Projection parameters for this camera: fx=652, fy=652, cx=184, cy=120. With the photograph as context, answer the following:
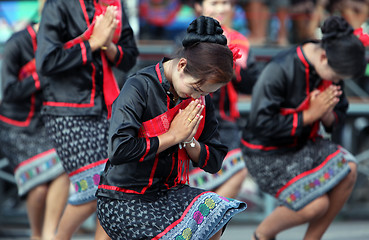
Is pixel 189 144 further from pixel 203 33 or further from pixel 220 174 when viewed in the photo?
pixel 220 174

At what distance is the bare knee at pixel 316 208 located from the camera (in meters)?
3.72

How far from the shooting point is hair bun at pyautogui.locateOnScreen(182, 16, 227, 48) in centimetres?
261

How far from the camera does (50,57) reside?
331 cm

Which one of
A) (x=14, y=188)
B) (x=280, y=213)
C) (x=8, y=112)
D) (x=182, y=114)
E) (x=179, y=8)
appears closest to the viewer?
(x=182, y=114)

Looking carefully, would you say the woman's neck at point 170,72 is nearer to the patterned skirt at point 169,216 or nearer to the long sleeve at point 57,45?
the patterned skirt at point 169,216

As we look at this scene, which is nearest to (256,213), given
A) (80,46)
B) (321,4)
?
(321,4)

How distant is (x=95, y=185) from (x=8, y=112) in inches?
47.0

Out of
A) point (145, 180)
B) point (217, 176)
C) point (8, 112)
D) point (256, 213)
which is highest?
→ point (145, 180)

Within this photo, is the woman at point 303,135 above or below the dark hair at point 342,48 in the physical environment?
below

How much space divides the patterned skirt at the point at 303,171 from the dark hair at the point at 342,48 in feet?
1.66

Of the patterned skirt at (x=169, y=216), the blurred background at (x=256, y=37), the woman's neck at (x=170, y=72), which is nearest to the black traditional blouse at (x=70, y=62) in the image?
the woman's neck at (x=170, y=72)

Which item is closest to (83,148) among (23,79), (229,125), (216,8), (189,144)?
(189,144)

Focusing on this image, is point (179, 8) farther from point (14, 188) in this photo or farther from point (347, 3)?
point (14, 188)

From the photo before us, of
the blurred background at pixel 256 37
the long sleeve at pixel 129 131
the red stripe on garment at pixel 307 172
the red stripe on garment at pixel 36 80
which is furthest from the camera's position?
the blurred background at pixel 256 37
